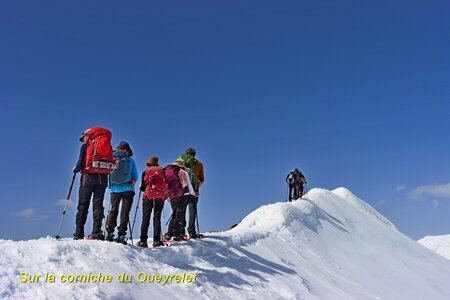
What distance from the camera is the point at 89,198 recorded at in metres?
9.53

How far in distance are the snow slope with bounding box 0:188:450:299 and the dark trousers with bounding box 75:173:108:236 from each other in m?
0.99

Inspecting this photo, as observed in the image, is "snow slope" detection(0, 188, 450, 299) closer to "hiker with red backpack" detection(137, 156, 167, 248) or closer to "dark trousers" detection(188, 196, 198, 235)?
"dark trousers" detection(188, 196, 198, 235)

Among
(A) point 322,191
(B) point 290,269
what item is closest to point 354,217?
(A) point 322,191

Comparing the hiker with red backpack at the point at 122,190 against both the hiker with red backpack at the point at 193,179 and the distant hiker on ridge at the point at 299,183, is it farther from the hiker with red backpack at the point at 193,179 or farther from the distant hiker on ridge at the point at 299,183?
the distant hiker on ridge at the point at 299,183

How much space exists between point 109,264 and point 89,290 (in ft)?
4.14

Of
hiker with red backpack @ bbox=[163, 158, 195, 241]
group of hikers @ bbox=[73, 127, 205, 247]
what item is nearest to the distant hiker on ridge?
group of hikers @ bbox=[73, 127, 205, 247]

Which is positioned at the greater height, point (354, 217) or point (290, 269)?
point (354, 217)

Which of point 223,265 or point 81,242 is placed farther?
point 223,265

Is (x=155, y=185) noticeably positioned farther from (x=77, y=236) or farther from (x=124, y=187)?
(x=77, y=236)

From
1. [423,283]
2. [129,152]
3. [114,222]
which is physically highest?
[129,152]

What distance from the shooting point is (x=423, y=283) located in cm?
1927

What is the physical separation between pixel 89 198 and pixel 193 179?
13.3ft

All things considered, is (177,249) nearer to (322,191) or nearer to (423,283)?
(423,283)

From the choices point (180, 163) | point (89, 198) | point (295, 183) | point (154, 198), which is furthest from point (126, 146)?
point (295, 183)
